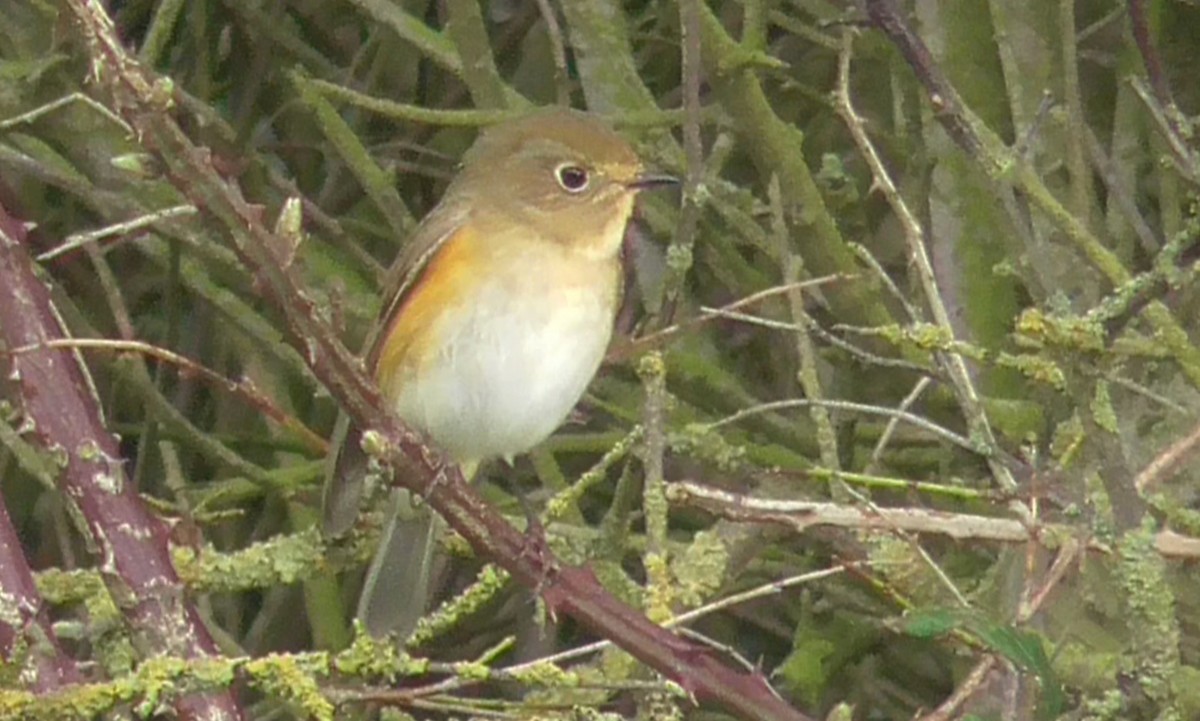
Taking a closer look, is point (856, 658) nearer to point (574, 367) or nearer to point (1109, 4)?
point (574, 367)

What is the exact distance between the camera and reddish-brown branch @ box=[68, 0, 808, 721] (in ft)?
5.89

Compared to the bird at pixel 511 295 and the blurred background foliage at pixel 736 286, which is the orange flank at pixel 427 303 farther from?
the blurred background foliage at pixel 736 286

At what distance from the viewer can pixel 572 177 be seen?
4.37 m

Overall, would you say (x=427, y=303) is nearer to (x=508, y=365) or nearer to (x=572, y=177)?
(x=508, y=365)

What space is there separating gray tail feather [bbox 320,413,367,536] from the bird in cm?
41

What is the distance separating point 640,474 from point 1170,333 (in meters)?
1.32

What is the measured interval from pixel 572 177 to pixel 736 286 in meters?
0.54

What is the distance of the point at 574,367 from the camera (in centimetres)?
411

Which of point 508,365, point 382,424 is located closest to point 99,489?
point 382,424

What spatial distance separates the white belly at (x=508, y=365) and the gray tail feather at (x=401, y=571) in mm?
254

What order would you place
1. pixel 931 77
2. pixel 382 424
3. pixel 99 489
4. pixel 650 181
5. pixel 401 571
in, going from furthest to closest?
1. pixel 650 181
2. pixel 401 571
3. pixel 931 77
4. pixel 99 489
5. pixel 382 424

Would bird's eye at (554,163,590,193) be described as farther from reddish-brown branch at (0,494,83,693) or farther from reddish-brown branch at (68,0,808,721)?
reddish-brown branch at (0,494,83,693)

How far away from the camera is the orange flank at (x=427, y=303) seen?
162 inches

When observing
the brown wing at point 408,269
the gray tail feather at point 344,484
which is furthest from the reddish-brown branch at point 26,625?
the brown wing at point 408,269
